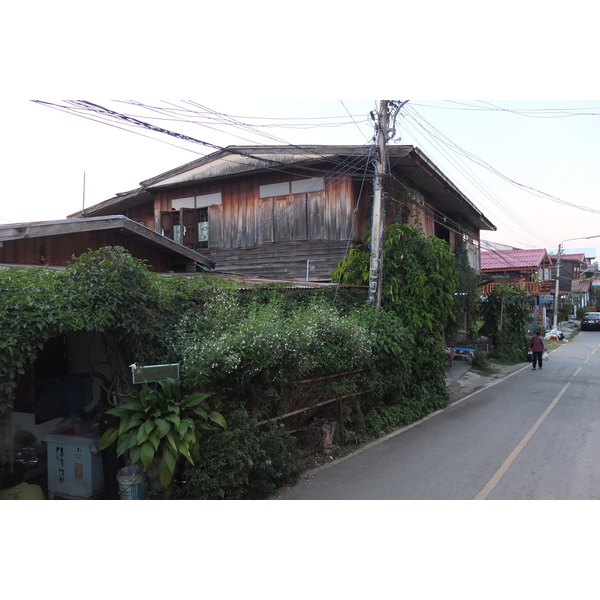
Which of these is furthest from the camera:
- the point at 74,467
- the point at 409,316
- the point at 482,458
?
the point at 409,316

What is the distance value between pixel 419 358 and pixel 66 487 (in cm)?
766

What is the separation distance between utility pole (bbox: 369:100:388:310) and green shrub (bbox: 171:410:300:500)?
524cm

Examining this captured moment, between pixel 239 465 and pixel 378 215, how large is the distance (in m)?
7.20

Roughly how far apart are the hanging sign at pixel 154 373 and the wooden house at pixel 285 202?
276 inches

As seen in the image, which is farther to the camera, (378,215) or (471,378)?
(471,378)

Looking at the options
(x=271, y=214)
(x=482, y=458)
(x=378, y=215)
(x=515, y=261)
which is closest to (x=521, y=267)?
(x=515, y=261)

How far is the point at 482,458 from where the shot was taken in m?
7.72

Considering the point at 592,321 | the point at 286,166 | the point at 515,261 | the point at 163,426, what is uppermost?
the point at 286,166

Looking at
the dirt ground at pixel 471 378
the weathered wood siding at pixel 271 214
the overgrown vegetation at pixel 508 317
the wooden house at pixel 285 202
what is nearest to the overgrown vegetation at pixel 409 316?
the wooden house at pixel 285 202

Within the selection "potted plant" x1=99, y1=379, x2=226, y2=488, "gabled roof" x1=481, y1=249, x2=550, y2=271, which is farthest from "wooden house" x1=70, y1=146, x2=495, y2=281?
"gabled roof" x1=481, y1=249, x2=550, y2=271

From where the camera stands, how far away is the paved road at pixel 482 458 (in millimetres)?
6324

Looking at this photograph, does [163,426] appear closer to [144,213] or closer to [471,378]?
[471,378]

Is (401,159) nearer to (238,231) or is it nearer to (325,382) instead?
(238,231)

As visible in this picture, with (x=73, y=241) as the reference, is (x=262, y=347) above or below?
below
